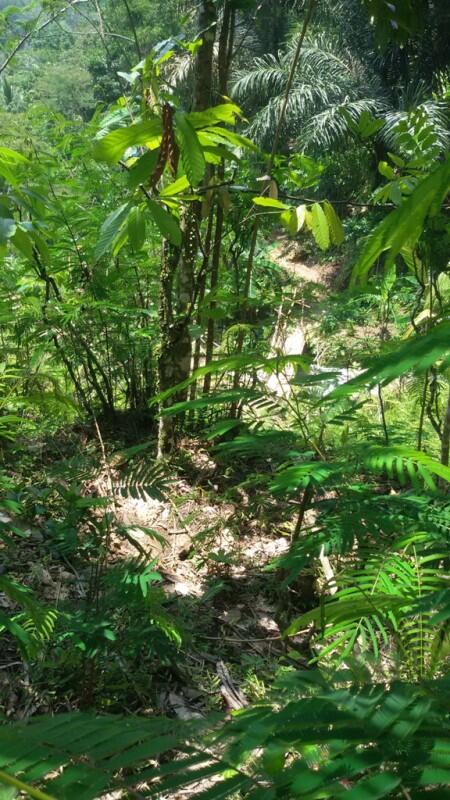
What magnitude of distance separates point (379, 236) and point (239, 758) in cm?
55

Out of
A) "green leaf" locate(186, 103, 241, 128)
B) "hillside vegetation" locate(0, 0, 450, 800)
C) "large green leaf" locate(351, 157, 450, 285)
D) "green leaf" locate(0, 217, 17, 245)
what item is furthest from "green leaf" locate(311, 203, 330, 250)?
"large green leaf" locate(351, 157, 450, 285)

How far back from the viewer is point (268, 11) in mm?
13883

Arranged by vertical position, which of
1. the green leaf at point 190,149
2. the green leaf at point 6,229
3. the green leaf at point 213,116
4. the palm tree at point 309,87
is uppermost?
the palm tree at point 309,87

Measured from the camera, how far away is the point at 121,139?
1148mm

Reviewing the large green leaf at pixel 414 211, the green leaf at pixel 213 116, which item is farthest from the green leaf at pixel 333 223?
the large green leaf at pixel 414 211

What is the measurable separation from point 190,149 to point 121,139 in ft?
0.45

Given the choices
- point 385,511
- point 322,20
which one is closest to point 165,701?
point 385,511

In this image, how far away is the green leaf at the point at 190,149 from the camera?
1.13 meters

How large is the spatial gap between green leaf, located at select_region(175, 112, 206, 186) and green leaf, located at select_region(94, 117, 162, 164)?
0.17ft

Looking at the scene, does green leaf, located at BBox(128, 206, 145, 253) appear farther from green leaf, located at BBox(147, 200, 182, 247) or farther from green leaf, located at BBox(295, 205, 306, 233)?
green leaf, located at BBox(295, 205, 306, 233)

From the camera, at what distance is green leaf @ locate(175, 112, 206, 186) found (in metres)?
1.13

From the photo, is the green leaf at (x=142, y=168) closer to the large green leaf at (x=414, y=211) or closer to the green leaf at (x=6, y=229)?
the green leaf at (x=6, y=229)

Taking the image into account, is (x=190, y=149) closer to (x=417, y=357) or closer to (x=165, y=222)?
(x=165, y=222)

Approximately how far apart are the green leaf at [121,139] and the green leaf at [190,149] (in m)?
0.05
